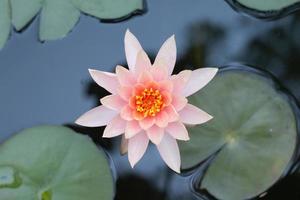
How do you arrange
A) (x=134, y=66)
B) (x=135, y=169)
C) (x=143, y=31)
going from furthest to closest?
(x=143, y=31) → (x=135, y=169) → (x=134, y=66)

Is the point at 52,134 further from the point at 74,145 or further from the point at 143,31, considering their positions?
the point at 143,31

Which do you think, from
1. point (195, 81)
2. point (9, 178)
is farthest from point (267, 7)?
point (9, 178)

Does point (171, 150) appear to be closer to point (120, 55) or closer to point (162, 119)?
point (162, 119)

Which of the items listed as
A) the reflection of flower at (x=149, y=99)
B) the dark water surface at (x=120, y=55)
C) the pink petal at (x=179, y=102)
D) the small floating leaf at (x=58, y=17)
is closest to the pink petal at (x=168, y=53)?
the reflection of flower at (x=149, y=99)

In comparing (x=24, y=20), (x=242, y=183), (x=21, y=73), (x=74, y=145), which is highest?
(x=24, y=20)

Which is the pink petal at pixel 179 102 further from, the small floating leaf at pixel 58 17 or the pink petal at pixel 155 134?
the small floating leaf at pixel 58 17

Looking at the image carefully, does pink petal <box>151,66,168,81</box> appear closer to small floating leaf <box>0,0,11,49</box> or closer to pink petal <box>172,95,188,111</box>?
pink petal <box>172,95,188,111</box>

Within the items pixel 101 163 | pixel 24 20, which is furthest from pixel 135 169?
pixel 24 20

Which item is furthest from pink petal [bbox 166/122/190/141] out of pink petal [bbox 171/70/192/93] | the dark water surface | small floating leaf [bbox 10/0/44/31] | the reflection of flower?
small floating leaf [bbox 10/0/44/31]
